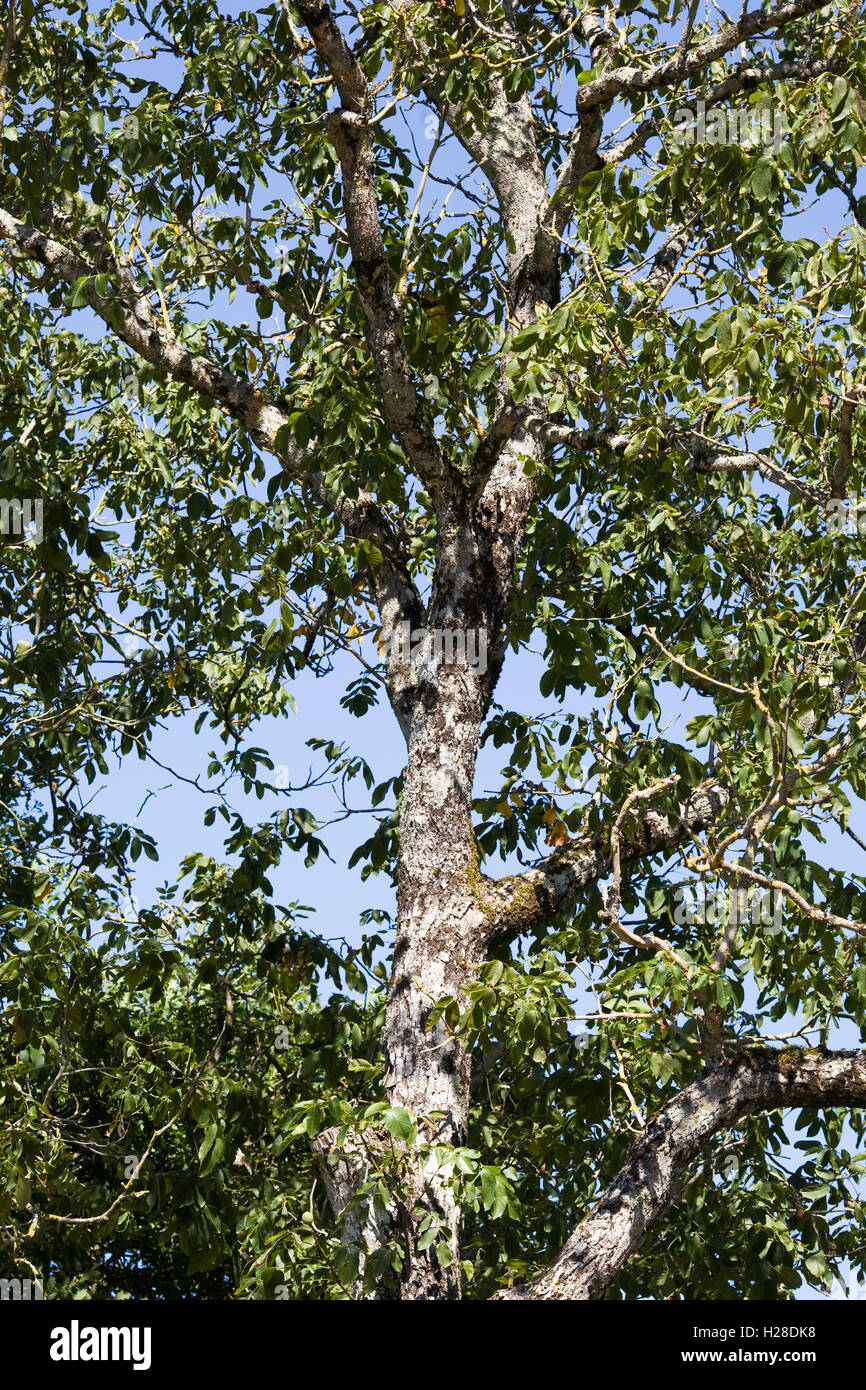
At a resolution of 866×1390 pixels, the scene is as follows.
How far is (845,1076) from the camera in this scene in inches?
214

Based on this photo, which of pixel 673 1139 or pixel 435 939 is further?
pixel 435 939

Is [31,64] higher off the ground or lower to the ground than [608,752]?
higher

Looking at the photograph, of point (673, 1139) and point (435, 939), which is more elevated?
point (435, 939)

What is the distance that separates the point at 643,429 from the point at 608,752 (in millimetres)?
1328

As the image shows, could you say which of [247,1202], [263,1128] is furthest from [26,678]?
[247,1202]

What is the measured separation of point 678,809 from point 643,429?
172cm

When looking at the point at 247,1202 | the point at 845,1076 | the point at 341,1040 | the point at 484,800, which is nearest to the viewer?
the point at 845,1076

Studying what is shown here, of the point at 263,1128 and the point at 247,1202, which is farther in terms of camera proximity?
the point at 247,1202

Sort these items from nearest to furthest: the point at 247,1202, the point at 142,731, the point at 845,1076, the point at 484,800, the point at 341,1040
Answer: the point at 845,1076, the point at 341,1040, the point at 484,800, the point at 247,1202, the point at 142,731

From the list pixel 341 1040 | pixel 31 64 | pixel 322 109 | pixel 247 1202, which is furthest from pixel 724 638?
pixel 31 64

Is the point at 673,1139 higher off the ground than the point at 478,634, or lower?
lower

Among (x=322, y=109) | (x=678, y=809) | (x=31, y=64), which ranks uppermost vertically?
(x=31, y=64)
